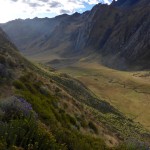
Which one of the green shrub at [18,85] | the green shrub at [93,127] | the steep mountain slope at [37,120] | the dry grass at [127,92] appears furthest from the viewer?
the dry grass at [127,92]

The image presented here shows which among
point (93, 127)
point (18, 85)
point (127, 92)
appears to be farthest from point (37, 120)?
point (127, 92)

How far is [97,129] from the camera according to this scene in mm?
21125

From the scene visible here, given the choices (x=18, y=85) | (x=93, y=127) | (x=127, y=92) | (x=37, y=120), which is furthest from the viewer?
(x=127, y=92)

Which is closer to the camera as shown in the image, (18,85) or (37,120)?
(37,120)

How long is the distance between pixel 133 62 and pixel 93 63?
24.0 meters

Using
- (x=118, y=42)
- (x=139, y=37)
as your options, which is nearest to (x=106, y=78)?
(x=139, y=37)

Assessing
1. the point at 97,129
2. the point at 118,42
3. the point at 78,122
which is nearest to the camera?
the point at 78,122

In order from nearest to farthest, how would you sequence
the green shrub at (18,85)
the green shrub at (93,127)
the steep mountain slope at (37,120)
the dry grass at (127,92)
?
1. the steep mountain slope at (37,120)
2. the green shrub at (18,85)
3. the green shrub at (93,127)
4. the dry grass at (127,92)

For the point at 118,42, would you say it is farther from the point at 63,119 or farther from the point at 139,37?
the point at 63,119

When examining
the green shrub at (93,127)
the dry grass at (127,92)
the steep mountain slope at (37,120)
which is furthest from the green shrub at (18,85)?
the dry grass at (127,92)

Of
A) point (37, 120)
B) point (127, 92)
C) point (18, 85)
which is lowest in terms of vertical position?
point (127, 92)

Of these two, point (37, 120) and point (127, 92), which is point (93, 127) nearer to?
point (37, 120)

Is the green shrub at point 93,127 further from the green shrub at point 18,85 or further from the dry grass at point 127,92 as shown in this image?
the dry grass at point 127,92

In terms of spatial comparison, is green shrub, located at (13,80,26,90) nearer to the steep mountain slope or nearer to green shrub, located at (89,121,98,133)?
the steep mountain slope
